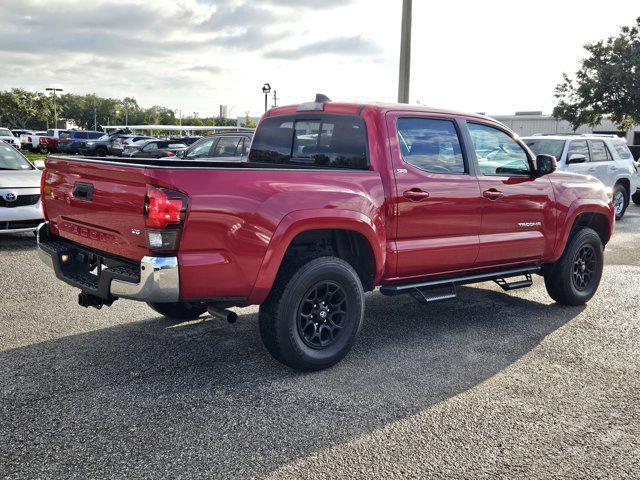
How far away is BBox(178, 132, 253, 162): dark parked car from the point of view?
14.4 metres

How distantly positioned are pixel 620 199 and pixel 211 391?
13.2 meters

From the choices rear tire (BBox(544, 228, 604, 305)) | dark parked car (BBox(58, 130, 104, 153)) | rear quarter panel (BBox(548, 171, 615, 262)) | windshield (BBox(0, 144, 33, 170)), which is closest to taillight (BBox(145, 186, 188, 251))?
rear quarter panel (BBox(548, 171, 615, 262))

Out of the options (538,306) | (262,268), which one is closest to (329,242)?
(262,268)

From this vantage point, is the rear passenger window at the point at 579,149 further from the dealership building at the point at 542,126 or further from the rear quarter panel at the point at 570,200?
the dealership building at the point at 542,126

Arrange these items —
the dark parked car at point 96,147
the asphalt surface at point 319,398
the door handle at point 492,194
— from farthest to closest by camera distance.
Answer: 1. the dark parked car at point 96,147
2. the door handle at point 492,194
3. the asphalt surface at point 319,398

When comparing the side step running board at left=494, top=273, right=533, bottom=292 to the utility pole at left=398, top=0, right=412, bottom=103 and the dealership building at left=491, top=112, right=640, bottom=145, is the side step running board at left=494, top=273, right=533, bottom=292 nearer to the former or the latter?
the utility pole at left=398, top=0, right=412, bottom=103

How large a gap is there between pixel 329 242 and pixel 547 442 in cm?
208

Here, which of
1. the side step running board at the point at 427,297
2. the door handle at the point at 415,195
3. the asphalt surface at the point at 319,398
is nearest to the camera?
the asphalt surface at the point at 319,398

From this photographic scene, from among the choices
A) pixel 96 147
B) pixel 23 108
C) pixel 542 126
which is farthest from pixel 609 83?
pixel 23 108

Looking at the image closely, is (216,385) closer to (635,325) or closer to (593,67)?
(635,325)

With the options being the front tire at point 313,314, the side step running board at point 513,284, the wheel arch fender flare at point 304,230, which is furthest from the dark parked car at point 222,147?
the front tire at point 313,314

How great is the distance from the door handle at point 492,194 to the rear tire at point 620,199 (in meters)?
9.98

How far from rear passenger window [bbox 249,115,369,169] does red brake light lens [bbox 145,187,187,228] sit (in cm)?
164

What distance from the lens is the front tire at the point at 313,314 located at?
4.14m
